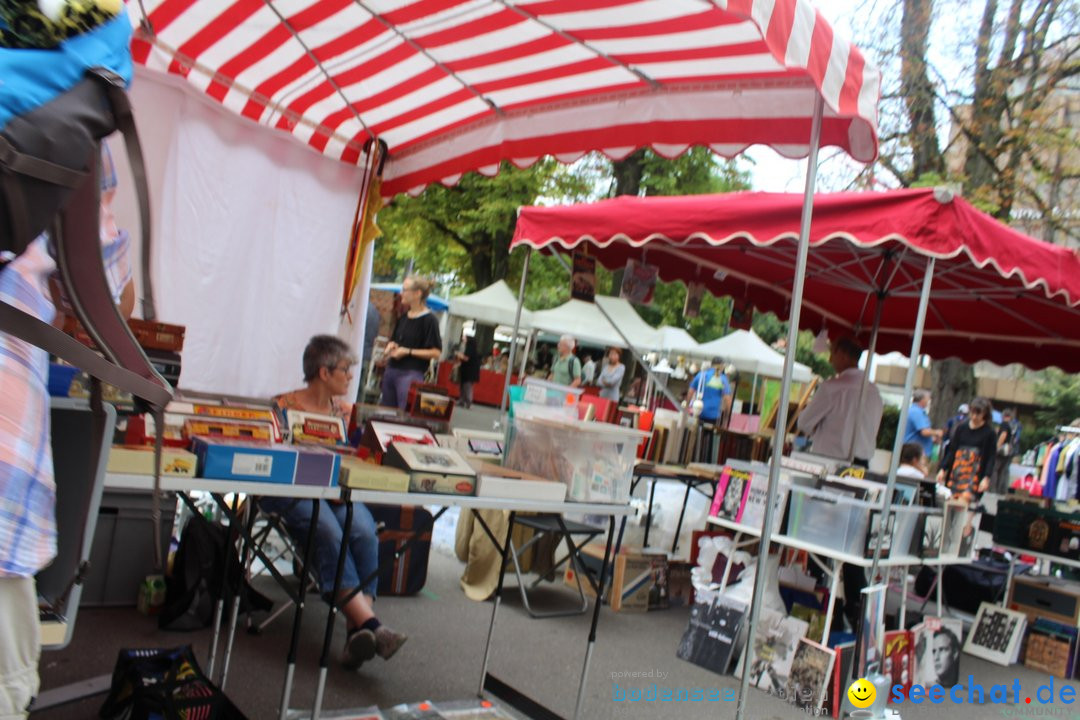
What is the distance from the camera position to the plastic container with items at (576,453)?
2.98 metres

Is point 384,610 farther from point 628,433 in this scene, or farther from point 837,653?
point 837,653

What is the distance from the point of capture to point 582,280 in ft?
18.8

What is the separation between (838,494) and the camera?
171 inches

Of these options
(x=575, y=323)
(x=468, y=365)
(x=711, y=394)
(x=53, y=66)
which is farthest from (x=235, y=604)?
(x=468, y=365)

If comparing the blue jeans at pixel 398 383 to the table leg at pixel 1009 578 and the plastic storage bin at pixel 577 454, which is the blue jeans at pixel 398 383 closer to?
the plastic storage bin at pixel 577 454

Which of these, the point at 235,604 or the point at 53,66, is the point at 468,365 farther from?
the point at 53,66

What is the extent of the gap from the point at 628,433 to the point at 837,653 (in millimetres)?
1858

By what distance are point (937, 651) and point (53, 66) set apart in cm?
508

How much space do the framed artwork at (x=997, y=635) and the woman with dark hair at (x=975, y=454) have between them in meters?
2.75

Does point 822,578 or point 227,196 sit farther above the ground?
point 227,196

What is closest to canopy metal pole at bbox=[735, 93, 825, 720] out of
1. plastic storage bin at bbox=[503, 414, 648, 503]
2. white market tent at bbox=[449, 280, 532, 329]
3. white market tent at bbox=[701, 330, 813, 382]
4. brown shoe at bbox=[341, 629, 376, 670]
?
plastic storage bin at bbox=[503, 414, 648, 503]

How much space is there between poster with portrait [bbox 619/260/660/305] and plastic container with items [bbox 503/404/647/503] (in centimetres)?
315

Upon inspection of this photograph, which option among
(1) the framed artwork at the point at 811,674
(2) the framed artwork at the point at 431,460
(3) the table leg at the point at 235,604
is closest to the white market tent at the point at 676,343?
(1) the framed artwork at the point at 811,674

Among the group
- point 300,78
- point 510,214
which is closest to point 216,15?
point 300,78
